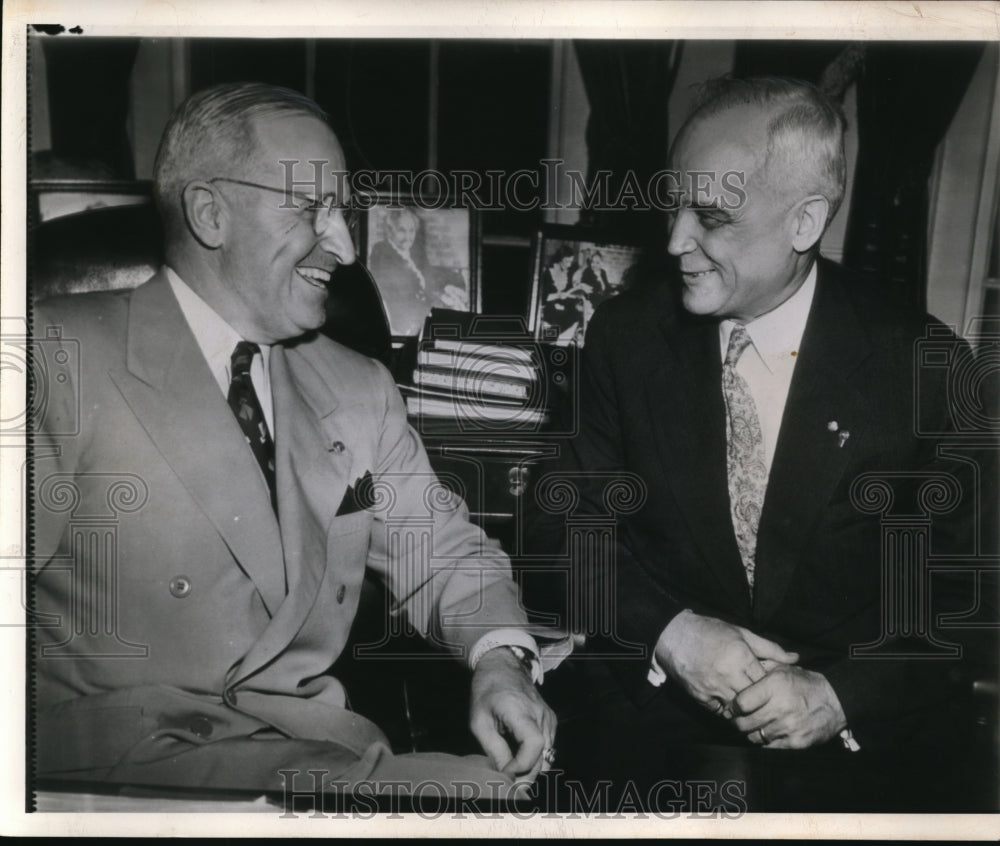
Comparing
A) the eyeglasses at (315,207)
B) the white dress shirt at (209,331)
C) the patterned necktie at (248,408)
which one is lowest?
the patterned necktie at (248,408)

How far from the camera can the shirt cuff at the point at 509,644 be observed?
2244 mm

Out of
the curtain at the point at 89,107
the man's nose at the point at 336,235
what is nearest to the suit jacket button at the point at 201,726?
the man's nose at the point at 336,235

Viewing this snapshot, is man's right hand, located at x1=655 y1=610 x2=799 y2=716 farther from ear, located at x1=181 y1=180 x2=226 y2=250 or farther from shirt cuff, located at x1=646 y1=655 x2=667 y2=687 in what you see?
ear, located at x1=181 y1=180 x2=226 y2=250

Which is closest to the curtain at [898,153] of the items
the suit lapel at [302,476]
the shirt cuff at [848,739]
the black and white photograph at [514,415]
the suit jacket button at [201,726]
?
the black and white photograph at [514,415]

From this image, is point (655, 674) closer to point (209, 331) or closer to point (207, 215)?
point (209, 331)

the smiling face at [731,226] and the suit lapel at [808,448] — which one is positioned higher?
the smiling face at [731,226]

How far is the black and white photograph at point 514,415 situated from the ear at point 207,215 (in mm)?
16

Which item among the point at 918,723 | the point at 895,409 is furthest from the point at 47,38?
the point at 918,723

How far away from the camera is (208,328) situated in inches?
Result: 85.4

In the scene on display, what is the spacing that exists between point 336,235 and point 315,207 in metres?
0.07

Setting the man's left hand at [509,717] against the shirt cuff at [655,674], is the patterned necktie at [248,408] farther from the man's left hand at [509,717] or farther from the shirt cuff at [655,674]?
the shirt cuff at [655,674]

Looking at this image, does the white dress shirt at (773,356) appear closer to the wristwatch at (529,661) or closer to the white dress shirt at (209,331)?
the wristwatch at (529,661)

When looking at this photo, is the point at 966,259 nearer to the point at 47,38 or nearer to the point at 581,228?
the point at 581,228

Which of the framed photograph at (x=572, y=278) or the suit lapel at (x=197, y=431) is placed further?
the framed photograph at (x=572, y=278)
